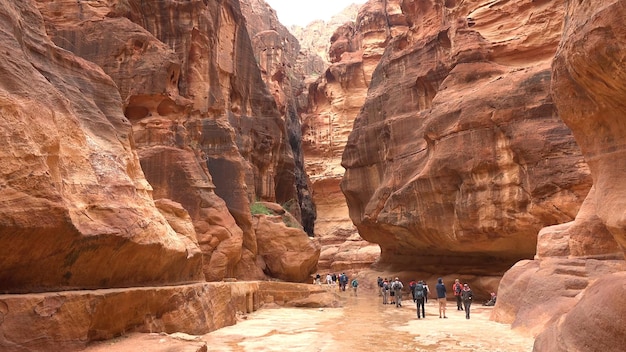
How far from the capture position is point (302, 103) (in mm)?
60594

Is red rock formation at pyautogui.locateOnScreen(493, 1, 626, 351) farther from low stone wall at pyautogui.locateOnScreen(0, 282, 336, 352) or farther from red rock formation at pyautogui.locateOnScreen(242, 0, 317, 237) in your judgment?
red rock formation at pyautogui.locateOnScreen(242, 0, 317, 237)

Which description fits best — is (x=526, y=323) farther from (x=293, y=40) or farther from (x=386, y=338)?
(x=293, y=40)

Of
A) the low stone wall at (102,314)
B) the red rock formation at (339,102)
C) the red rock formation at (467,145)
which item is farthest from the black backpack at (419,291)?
the red rock formation at (339,102)

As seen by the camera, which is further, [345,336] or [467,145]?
[467,145]

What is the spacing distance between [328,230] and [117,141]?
4037cm

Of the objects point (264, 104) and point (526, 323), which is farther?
point (264, 104)

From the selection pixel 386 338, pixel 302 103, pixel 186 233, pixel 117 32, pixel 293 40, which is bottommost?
pixel 386 338

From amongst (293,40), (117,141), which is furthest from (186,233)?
(293,40)

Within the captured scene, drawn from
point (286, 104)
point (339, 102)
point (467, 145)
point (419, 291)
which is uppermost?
point (339, 102)

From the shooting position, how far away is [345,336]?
10766 mm

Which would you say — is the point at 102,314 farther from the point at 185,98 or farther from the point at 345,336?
the point at 185,98

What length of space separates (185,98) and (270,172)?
11120mm

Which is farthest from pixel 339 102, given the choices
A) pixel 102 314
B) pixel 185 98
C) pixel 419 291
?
pixel 102 314

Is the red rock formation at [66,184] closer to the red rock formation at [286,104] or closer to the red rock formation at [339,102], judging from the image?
the red rock formation at [286,104]
